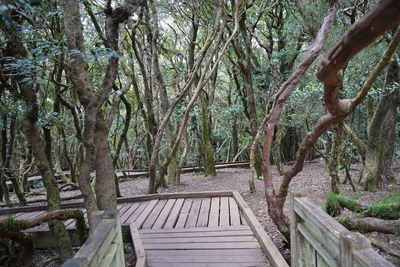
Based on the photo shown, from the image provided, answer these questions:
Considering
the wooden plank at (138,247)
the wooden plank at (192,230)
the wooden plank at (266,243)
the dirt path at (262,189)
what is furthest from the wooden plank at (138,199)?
the wooden plank at (192,230)

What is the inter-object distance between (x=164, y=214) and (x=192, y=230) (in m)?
1.01

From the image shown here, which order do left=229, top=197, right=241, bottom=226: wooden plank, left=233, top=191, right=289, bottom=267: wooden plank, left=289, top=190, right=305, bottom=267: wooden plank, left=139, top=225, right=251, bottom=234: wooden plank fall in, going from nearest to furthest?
left=289, top=190, right=305, bottom=267: wooden plank < left=233, top=191, right=289, bottom=267: wooden plank < left=139, top=225, right=251, bottom=234: wooden plank < left=229, top=197, right=241, bottom=226: wooden plank

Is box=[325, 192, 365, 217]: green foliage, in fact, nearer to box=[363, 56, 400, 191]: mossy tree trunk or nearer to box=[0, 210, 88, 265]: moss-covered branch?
box=[363, 56, 400, 191]: mossy tree trunk

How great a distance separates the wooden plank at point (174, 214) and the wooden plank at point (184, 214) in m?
0.07

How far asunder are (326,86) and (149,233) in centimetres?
341

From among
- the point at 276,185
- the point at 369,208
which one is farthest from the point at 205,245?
the point at 276,185

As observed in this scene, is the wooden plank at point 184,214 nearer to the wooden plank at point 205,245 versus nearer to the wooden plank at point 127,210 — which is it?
the wooden plank at point 205,245

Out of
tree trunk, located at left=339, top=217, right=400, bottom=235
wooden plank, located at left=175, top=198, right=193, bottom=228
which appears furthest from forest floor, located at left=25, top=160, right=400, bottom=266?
wooden plank, located at left=175, top=198, right=193, bottom=228

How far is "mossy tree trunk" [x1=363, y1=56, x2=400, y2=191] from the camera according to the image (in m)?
6.10

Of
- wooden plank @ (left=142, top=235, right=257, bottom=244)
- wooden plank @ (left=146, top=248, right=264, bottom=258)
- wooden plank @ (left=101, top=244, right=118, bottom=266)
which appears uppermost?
wooden plank @ (left=101, top=244, right=118, bottom=266)

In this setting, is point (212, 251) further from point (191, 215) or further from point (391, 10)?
point (391, 10)

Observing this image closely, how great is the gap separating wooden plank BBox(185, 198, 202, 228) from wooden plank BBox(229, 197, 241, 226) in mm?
620

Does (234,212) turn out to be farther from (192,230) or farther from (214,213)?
(192,230)

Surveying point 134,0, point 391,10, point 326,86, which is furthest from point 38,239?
point 391,10
